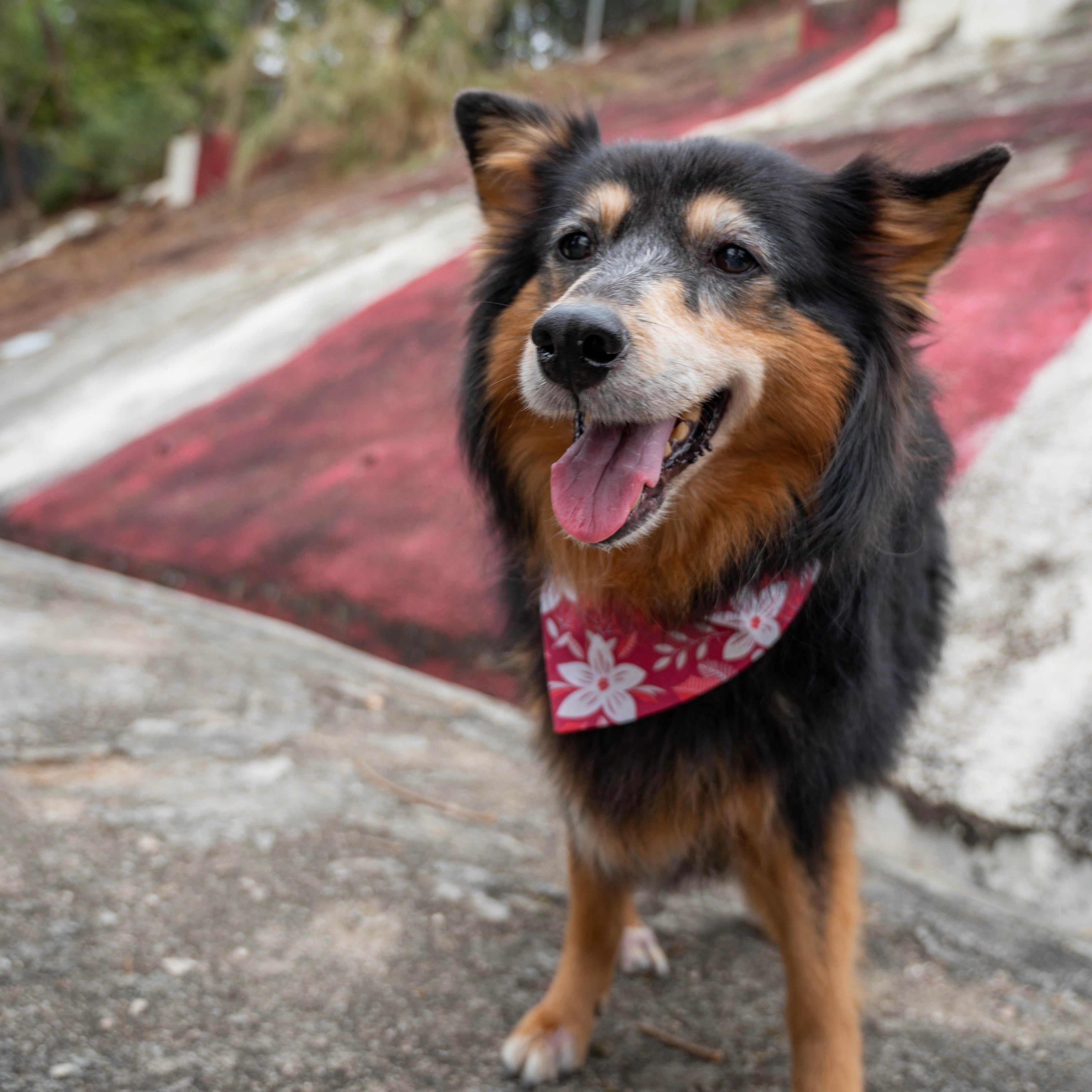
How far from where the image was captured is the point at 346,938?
248 centimetres

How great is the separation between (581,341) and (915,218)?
34.1 inches

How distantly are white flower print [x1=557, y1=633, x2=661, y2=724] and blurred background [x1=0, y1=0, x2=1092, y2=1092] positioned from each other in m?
0.61

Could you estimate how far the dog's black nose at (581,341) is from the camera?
191 centimetres

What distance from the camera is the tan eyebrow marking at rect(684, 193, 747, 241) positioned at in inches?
85.6

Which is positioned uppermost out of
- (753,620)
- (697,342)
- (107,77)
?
(697,342)

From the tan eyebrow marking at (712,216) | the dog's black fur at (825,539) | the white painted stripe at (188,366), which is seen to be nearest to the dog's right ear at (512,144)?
the dog's black fur at (825,539)

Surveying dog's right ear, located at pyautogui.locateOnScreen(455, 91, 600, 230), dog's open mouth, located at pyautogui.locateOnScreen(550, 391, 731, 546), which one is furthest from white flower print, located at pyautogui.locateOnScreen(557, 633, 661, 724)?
dog's right ear, located at pyautogui.locateOnScreen(455, 91, 600, 230)

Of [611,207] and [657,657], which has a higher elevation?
[611,207]

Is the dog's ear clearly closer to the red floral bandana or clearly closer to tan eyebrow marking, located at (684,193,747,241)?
tan eyebrow marking, located at (684,193,747,241)

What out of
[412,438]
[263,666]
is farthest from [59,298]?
[263,666]

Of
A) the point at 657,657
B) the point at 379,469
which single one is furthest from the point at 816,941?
the point at 379,469

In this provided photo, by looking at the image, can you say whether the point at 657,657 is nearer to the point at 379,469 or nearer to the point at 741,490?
the point at 741,490

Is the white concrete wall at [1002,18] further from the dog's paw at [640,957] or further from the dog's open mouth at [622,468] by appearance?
the dog's paw at [640,957]

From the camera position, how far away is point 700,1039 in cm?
230
